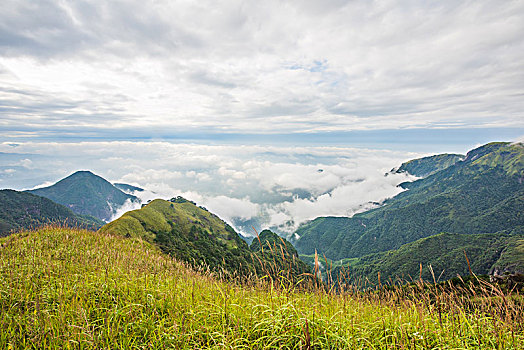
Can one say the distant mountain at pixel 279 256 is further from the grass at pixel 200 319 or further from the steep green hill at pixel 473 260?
the steep green hill at pixel 473 260

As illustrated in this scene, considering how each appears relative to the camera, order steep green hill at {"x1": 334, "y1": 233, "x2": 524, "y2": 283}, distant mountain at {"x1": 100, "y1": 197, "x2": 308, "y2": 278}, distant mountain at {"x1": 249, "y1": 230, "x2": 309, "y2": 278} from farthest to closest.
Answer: steep green hill at {"x1": 334, "y1": 233, "x2": 524, "y2": 283} → distant mountain at {"x1": 100, "y1": 197, "x2": 308, "y2": 278} → distant mountain at {"x1": 249, "y1": 230, "x2": 309, "y2": 278}

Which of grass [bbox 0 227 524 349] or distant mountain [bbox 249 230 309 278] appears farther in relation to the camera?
distant mountain [bbox 249 230 309 278]

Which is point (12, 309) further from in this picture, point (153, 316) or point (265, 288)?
point (265, 288)

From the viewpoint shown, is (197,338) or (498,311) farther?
(498,311)

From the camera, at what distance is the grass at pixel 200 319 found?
3584mm

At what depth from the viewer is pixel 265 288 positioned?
585cm

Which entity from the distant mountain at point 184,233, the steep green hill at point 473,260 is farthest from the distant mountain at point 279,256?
the steep green hill at point 473,260

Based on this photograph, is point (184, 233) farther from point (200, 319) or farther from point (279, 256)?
point (200, 319)

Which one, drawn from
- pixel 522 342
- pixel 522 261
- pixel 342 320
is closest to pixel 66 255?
pixel 342 320

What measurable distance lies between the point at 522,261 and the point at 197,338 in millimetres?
225022

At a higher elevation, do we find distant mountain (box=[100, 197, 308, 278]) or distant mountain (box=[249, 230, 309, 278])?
distant mountain (box=[249, 230, 309, 278])

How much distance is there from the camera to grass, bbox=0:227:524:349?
3.58 metres

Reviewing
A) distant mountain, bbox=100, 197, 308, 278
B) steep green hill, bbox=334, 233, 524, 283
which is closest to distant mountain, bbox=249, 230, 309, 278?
distant mountain, bbox=100, 197, 308, 278

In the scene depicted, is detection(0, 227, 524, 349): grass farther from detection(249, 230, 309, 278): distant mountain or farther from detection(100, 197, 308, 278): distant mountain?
detection(100, 197, 308, 278): distant mountain
